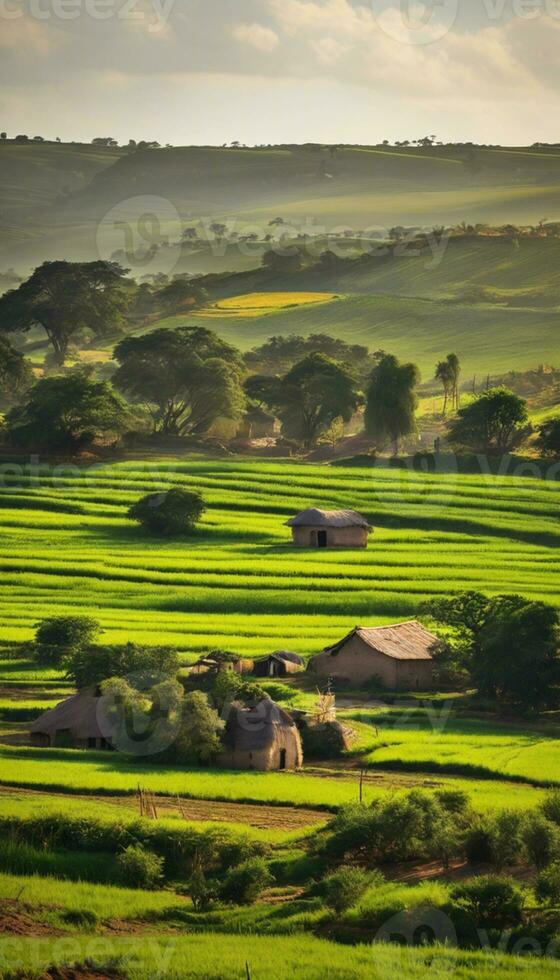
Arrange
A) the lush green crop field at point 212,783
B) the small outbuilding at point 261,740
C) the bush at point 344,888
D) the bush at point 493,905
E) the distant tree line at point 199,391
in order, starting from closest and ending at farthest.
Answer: the bush at point 493,905, the bush at point 344,888, the lush green crop field at point 212,783, the small outbuilding at point 261,740, the distant tree line at point 199,391

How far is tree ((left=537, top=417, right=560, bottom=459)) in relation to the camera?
3873 inches

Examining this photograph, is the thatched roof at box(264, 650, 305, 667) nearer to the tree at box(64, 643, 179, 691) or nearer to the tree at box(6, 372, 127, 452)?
the tree at box(64, 643, 179, 691)

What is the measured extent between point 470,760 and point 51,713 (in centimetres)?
1234

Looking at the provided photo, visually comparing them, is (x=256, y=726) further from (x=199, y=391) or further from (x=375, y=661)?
(x=199, y=391)

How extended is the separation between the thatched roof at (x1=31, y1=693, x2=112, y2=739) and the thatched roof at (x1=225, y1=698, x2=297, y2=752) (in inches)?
144

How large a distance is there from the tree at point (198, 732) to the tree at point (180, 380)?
64756 mm

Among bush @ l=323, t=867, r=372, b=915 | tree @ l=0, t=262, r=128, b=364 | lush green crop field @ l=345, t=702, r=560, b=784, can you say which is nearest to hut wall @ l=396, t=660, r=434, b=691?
lush green crop field @ l=345, t=702, r=560, b=784

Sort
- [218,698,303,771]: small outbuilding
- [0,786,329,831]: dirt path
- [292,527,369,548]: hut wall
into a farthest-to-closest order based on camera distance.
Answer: [292,527,369,548]: hut wall → [218,698,303,771]: small outbuilding → [0,786,329,831]: dirt path

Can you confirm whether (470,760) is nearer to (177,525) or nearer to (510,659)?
(510,659)

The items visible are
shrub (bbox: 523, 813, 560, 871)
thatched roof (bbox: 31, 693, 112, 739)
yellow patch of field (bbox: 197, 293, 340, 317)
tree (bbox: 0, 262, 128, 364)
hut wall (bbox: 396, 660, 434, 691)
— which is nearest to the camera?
shrub (bbox: 523, 813, 560, 871)

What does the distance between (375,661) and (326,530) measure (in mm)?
21446

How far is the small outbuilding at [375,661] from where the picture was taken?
5812 cm

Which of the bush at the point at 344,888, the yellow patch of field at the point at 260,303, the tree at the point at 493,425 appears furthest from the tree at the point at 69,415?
the yellow patch of field at the point at 260,303

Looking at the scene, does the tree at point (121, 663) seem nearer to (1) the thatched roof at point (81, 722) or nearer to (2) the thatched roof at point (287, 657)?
(1) the thatched roof at point (81, 722)
